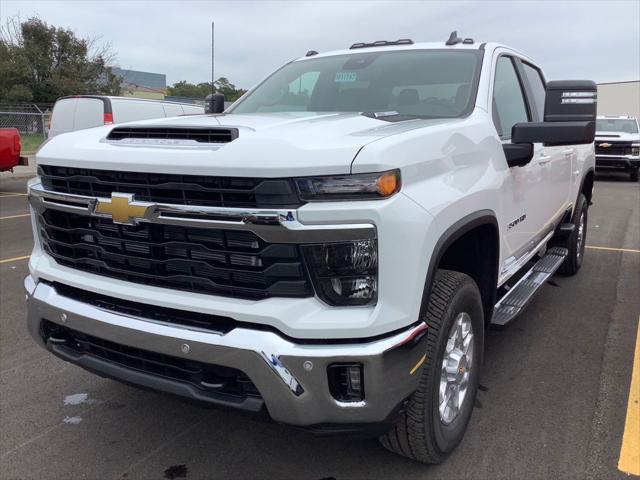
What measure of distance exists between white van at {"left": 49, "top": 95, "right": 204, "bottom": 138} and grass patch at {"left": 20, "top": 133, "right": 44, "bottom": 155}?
10.1 metres

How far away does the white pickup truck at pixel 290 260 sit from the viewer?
2.09m

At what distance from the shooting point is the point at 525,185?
3.63 metres

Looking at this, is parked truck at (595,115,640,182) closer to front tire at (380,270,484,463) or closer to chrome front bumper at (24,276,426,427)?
front tire at (380,270,484,463)

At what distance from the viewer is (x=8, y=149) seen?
12.1 meters

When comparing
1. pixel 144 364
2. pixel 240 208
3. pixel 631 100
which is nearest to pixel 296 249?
pixel 240 208

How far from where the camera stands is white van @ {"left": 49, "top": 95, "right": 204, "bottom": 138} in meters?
11.7

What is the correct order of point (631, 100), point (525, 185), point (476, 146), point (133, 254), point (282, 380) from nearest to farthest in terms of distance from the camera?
point (282, 380)
point (133, 254)
point (476, 146)
point (525, 185)
point (631, 100)

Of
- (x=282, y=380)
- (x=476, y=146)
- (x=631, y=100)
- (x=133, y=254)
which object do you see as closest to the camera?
(x=282, y=380)

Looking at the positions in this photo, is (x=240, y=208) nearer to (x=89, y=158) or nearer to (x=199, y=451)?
(x=89, y=158)

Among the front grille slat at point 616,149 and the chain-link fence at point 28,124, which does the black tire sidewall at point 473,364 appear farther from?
the chain-link fence at point 28,124

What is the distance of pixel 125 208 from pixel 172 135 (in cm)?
39

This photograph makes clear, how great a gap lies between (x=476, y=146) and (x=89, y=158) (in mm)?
1828

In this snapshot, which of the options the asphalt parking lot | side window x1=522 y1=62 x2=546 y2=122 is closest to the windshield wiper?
the asphalt parking lot

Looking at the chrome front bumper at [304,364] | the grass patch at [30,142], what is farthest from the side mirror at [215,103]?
the grass patch at [30,142]
